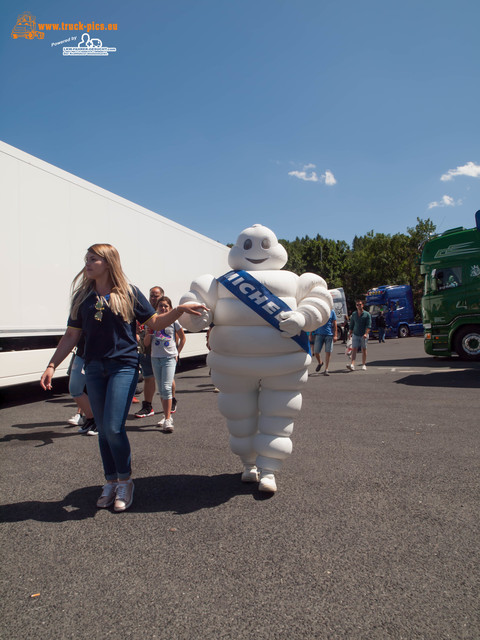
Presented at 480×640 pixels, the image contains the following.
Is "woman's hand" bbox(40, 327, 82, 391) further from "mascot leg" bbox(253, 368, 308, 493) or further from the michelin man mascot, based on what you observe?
"mascot leg" bbox(253, 368, 308, 493)

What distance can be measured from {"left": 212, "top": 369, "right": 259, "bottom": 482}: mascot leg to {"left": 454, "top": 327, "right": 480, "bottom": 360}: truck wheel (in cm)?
1029

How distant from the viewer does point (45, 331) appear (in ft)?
23.9

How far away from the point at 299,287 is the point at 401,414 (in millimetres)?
3432

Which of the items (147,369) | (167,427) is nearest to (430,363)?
(147,369)

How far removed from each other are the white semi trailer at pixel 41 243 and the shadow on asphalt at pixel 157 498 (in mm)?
4017

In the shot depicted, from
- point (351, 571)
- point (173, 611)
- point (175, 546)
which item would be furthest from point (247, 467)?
point (173, 611)

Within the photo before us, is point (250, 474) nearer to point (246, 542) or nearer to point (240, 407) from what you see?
point (240, 407)

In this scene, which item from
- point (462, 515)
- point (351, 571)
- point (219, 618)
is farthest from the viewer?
point (462, 515)

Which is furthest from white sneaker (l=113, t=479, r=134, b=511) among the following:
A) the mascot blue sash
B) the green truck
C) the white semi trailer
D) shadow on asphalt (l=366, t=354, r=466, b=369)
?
the green truck

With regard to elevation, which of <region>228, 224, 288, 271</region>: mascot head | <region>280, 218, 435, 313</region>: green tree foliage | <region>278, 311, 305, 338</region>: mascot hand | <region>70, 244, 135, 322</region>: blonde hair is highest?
<region>280, 218, 435, 313</region>: green tree foliage

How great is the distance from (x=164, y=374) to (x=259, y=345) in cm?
260

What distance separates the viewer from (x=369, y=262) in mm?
46938

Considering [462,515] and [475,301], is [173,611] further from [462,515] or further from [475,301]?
[475,301]

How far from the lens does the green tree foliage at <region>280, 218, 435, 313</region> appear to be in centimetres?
4347
